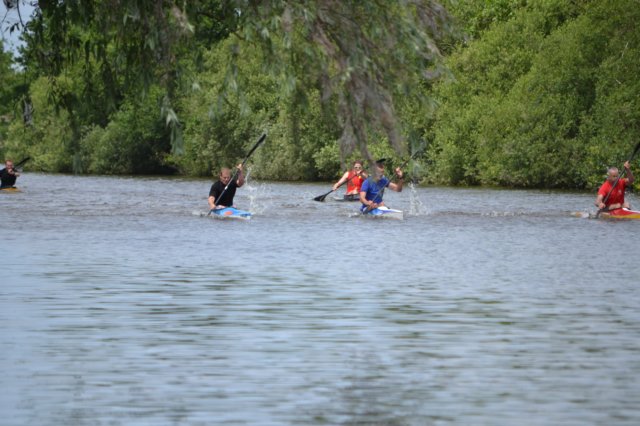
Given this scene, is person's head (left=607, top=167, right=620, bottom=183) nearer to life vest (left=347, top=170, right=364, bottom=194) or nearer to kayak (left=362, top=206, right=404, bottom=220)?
kayak (left=362, top=206, right=404, bottom=220)

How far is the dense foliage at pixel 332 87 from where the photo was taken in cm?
1020

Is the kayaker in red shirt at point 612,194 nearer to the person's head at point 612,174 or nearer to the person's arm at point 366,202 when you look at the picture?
the person's head at point 612,174

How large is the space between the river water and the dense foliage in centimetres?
187

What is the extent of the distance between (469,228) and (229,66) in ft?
70.7

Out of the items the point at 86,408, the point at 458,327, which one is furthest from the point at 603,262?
the point at 86,408

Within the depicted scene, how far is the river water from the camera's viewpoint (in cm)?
980

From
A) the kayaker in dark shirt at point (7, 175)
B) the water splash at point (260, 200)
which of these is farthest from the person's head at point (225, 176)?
the kayaker in dark shirt at point (7, 175)

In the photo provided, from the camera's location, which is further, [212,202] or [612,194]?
[612,194]

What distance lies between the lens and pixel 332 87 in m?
9.91

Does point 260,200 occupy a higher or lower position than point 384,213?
lower

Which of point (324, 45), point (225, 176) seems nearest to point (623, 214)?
point (225, 176)

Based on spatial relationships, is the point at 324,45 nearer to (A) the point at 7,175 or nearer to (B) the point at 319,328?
(B) the point at 319,328

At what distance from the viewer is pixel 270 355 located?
12211 mm

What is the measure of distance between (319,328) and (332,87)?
4.71m
